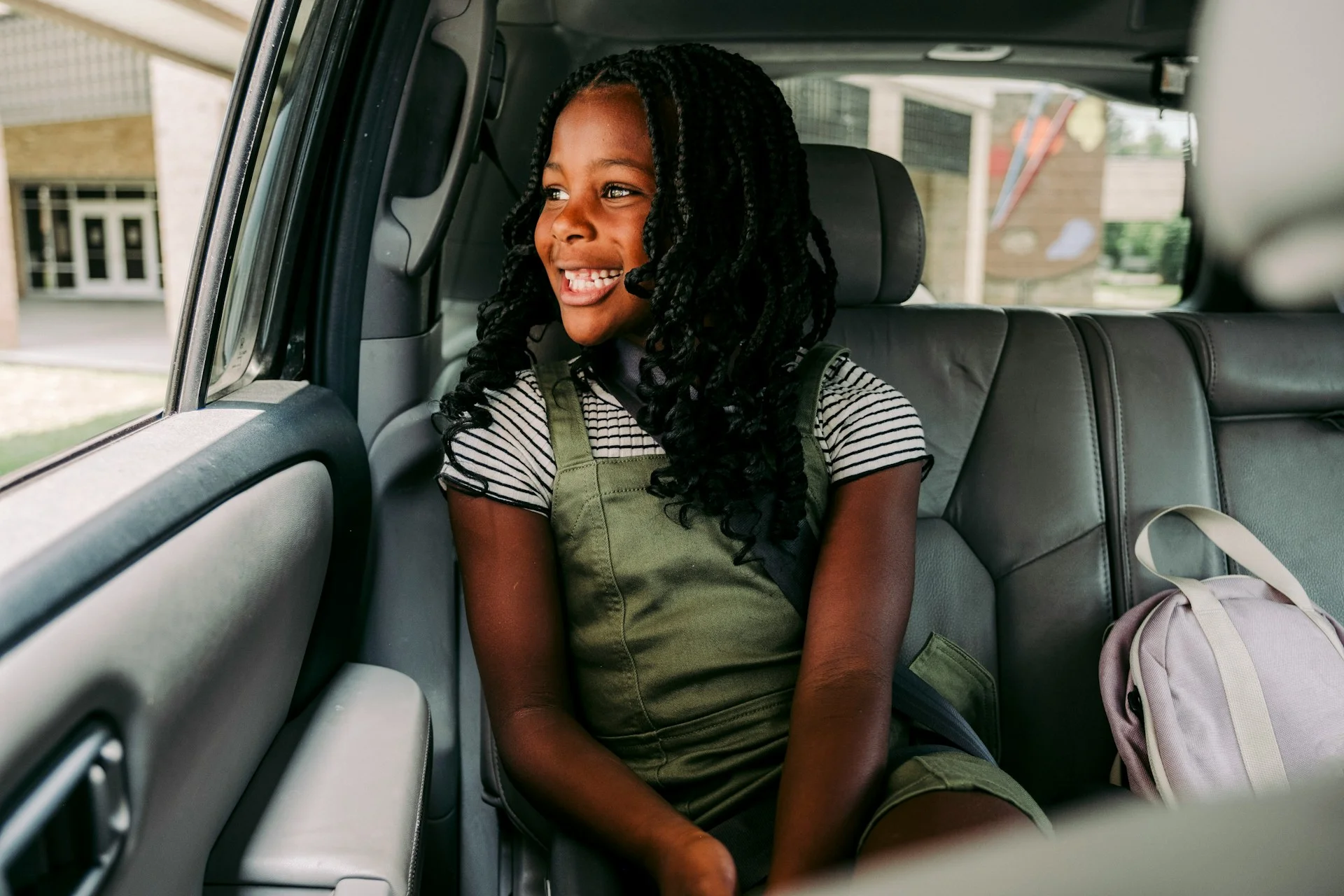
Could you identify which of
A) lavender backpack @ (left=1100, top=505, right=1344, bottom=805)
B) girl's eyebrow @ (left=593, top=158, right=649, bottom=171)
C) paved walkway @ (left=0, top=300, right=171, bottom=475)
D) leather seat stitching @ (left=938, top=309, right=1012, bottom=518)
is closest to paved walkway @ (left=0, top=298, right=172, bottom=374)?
paved walkway @ (left=0, top=300, right=171, bottom=475)

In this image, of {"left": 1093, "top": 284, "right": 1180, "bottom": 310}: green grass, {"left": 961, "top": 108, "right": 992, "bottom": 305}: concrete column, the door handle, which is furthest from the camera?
{"left": 961, "top": 108, "right": 992, "bottom": 305}: concrete column

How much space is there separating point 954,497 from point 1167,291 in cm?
108

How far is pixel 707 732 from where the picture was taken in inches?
46.0

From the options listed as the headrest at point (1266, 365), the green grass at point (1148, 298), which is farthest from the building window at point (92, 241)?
the green grass at point (1148, 298)

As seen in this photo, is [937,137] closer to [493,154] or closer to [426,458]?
[493,154]

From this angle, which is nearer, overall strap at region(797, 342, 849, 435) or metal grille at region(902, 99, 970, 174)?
overall strap at region(797, 342, 849, 435)

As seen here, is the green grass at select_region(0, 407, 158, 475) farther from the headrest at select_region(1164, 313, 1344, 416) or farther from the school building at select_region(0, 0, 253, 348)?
the headrest at select_region(1164, 313, 1344, 416)

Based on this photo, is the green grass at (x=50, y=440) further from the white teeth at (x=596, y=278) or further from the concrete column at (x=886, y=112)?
the concrete column at (x=886, y=112)

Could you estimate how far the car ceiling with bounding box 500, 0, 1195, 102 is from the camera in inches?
70.8

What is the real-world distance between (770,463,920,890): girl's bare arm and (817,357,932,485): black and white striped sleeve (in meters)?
0.02

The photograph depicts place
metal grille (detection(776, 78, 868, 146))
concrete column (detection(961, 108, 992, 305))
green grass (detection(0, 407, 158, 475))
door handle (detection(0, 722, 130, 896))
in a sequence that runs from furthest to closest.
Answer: concrete column (detection(961, 108, 992, 305)) → metal grille (detection(776, 78, 868, 146)) → green grass (detection(0, 407, 158, 475)) → door handle (detection(0, 722, 130, 896))

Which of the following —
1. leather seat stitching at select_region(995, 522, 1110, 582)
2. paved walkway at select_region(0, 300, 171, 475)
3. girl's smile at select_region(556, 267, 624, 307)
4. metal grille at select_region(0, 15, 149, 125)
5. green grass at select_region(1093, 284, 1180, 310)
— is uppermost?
metal grille at select_region(0, 15, 149, 125)

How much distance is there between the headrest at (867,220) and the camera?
1.61 metres

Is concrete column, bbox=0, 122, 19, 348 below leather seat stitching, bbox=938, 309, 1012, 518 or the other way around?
the other way around
